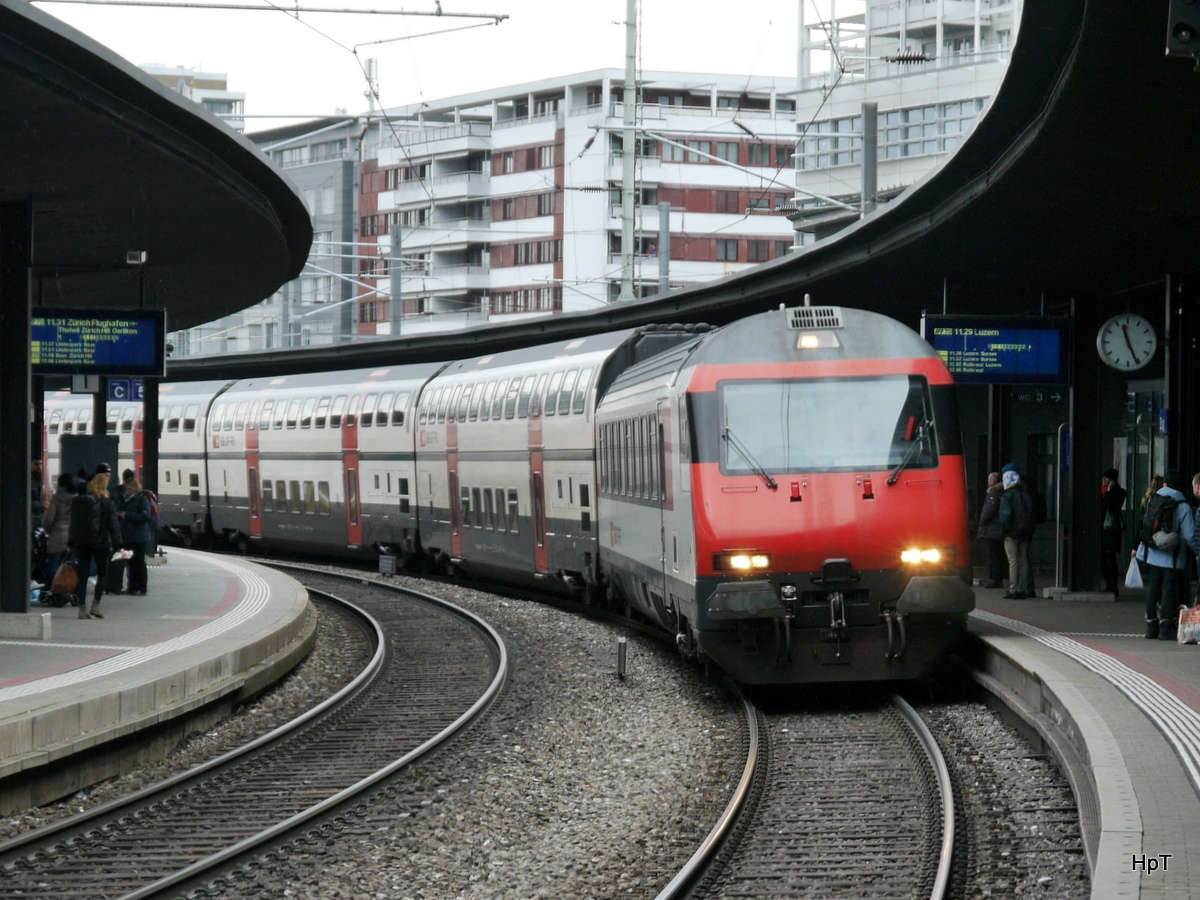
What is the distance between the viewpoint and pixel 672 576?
593 inches

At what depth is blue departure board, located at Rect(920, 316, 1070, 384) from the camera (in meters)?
19.2

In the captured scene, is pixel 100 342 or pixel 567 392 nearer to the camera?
pixel 100 342

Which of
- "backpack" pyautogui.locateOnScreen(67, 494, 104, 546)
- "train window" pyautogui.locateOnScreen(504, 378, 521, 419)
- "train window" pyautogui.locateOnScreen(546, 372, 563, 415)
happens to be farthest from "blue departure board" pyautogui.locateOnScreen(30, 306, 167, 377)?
"train window" pyautogui.locateOnScreen(504, 378, 521, 419)

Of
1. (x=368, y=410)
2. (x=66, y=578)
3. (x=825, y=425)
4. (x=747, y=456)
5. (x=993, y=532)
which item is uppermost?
(x=368, y=410)

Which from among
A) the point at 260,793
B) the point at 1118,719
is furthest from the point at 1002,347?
the point at 260,793

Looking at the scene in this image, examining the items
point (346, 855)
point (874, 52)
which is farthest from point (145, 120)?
point (874, 52)

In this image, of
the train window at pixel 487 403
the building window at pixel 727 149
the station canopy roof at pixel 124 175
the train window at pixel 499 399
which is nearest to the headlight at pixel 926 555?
the station canopy roof at pixel 124 175

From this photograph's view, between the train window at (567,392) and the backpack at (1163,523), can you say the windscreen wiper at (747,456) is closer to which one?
the backpack at (1163,523)

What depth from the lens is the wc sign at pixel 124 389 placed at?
3070 centimetres

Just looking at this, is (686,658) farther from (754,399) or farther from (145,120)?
(145,120)

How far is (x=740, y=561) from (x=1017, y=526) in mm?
8172

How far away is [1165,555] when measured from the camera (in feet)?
50.9

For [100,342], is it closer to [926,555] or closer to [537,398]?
[537,398]

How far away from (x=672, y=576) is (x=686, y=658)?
2.22 meters
